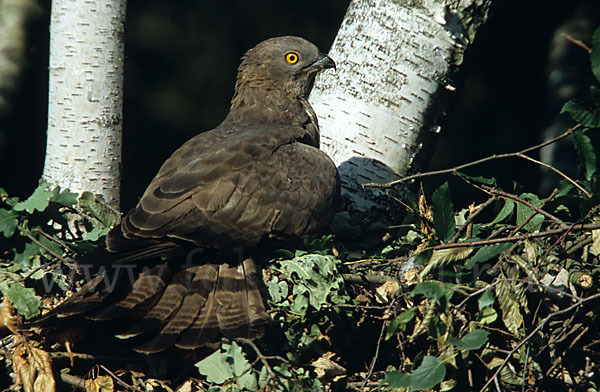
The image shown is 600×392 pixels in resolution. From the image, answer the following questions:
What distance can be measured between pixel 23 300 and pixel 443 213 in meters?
1.82

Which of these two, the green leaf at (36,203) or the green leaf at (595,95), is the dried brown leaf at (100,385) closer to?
the green leaf at (36,203)

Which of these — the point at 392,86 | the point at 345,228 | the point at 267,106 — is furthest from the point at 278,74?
the point at 345,228

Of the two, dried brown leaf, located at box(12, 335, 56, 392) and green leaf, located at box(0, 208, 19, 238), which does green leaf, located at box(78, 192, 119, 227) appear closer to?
green leaf, located at box(0, 208, 19, 238)

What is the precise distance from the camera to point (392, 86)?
4152 millimetres

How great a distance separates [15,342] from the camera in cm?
272

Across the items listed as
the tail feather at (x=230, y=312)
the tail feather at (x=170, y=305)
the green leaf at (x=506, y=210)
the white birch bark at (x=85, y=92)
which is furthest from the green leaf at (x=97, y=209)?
the green leaf at (x=506, y=210)

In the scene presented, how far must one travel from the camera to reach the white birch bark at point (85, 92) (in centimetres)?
380

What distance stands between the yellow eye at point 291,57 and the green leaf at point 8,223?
79.1 inches

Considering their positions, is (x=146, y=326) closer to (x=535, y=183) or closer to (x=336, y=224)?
(x=336, y=224)

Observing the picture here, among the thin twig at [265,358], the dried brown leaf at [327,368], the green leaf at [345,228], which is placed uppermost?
the green leaf at [345,228]

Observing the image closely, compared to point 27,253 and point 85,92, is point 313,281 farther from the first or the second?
point 85,92

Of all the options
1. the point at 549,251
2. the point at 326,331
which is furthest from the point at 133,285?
the point at 549,251

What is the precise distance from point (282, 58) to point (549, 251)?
7.81 feet

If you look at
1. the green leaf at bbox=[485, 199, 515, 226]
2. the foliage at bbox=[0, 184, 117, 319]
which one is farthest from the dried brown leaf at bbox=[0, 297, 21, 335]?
the green leaf at bbox=[485, 199, 515, 226]
